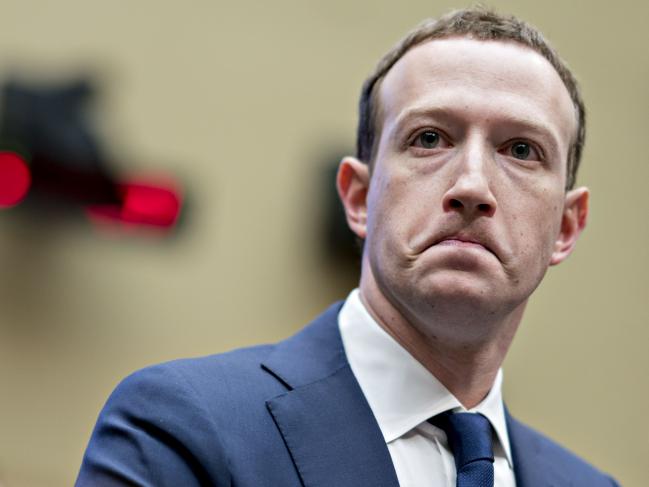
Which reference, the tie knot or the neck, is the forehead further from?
the tie knot

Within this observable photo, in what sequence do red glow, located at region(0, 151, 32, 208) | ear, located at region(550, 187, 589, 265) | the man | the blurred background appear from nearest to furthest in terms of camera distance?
the man → ear, located at region(550, 187, 589, 265) → red glow, located at region(0, 151, 32, 208) → the blurred background

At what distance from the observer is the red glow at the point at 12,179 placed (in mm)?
5285

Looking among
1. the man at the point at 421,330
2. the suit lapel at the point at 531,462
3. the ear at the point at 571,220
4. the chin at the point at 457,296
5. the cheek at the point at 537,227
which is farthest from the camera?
the ear at the point at 571,220

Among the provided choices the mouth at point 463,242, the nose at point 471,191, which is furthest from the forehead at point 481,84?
the mouth at point 463,242

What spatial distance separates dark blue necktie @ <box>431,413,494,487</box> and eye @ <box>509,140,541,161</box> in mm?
575

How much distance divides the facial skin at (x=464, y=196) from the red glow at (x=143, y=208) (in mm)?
3275

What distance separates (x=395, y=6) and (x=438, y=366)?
15.4 ft

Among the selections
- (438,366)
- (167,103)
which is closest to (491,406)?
(438,366)

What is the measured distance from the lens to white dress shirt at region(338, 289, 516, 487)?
2.19 metres

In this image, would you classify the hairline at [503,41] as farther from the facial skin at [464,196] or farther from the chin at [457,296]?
the chin at [457,296]

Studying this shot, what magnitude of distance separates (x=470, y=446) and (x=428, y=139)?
67 centimetres

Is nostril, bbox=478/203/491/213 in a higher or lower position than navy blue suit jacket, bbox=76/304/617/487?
higher

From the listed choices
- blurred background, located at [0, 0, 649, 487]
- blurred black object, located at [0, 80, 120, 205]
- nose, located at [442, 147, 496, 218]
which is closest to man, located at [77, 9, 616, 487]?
nose, located at [442, 147, 496, 218]

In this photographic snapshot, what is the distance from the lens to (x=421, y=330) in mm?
2344
